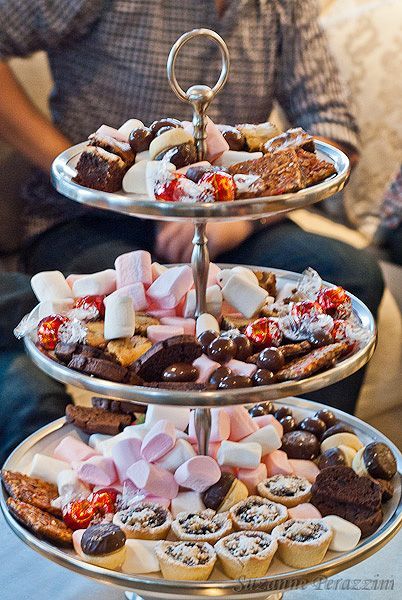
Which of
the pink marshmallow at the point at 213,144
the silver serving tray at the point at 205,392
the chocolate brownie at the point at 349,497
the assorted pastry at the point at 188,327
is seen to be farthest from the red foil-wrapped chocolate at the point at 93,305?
the chocolate brownie at the point at 349,497

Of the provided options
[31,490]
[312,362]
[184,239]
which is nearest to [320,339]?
[312,362]

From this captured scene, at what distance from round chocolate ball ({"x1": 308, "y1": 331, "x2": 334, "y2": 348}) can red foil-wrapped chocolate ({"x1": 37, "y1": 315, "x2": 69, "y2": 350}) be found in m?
0.27

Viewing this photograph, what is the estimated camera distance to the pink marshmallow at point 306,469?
3.81 feet

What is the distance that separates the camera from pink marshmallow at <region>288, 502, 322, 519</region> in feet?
3.49

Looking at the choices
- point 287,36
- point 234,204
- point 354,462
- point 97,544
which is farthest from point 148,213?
point 287,36

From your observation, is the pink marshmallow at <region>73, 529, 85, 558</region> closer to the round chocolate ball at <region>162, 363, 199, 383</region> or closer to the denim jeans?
the round chocolate ball at <region>162, 363, 199, 383</region>

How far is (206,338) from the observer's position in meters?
1.02

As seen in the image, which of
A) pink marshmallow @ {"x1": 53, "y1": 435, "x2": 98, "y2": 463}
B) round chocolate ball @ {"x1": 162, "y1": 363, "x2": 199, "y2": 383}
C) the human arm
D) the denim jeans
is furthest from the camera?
the human arm

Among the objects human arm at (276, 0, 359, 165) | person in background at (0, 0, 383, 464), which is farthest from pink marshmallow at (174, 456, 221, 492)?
human arm at (276, 0, 359, 165)

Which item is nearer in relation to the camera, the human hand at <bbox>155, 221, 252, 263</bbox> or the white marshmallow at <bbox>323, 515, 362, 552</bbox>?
the white marshmallow at <bbox>323, 515, 362, 552</bbox>

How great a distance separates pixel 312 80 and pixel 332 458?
1359 millimetres

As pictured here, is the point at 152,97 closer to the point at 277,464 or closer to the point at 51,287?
the point at 51,287

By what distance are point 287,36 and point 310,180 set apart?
1385 mm

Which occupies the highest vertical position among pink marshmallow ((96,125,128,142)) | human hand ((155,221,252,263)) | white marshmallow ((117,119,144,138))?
pink marshmallow ((96,125,128,142))
